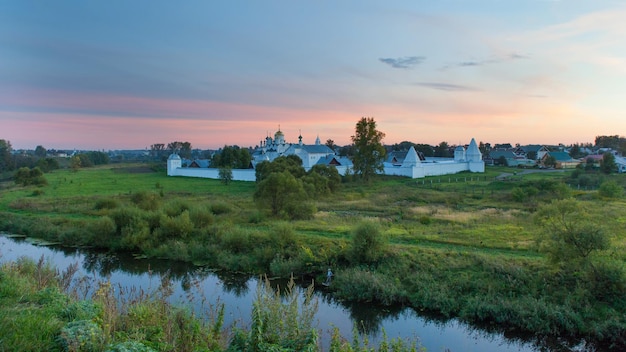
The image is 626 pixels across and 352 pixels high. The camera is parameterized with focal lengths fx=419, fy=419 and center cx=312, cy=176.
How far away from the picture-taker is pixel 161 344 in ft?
20.0

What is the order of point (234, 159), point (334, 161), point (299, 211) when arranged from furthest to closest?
point (234, 159)
point (334, 161)
point (299, 211)

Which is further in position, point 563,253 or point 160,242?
point 160,242

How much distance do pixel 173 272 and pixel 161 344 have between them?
1090 cm

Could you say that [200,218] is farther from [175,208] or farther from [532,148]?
[532,148]

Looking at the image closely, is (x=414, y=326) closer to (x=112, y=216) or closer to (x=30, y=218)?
(x=112, y=216)

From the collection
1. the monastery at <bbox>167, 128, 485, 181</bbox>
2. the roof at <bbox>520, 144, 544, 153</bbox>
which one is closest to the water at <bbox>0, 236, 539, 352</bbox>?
the monastery at <bbox>167, 128, 485, 181</bbox>

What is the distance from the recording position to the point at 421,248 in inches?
635

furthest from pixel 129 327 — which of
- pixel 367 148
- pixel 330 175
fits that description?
pixel 367 148

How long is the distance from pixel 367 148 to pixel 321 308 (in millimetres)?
34146

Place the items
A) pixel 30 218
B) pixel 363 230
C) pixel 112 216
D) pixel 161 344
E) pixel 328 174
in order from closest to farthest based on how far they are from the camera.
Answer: pixel 161 344, pixel 363 230, pixel 112 216, pixel 30 218, pixel 328 174

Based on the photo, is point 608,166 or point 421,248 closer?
point 421,248

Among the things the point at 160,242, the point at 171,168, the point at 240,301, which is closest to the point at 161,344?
the point at 240,301

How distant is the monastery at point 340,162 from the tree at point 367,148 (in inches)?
195

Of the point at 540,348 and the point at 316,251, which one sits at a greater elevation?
the point at 316,251
